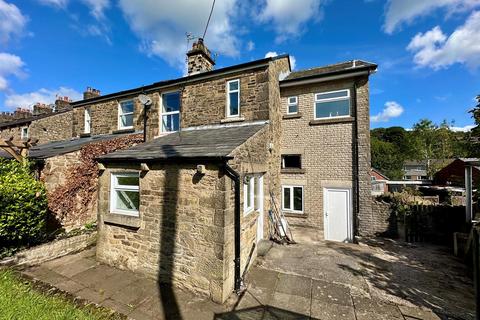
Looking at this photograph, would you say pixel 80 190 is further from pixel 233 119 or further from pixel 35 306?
pixel 233 119

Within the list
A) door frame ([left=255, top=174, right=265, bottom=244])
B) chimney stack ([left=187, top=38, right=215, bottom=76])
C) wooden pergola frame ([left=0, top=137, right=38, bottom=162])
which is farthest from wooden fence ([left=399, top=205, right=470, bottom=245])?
wooden pergola frame ([left=0, top=137, right=38, bottom=162])

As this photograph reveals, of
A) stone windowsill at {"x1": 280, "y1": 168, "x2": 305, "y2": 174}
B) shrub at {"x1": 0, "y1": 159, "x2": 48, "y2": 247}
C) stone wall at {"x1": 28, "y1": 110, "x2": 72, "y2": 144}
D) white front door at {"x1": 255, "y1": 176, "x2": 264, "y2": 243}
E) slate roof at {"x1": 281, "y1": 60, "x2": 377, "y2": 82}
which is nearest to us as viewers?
shrub at {"x1": 0, "y1": 159, "x2": 48, "y2": 247}

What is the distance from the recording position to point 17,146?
7.43 meters

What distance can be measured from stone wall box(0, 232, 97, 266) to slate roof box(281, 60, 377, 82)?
993cm

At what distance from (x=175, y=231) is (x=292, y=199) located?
20.5 ft

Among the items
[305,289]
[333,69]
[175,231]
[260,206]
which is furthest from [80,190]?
[333,69]

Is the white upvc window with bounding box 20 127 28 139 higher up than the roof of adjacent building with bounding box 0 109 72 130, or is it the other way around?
the roof of adjacent building with bounding box 0 109 72 130

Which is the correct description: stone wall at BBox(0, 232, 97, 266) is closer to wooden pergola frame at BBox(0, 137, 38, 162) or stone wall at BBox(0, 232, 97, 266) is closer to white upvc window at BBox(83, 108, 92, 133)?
wooden pergola frame at BBox(0, 137, 38, 162)

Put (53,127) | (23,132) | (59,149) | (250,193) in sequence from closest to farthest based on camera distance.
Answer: (250,193)
(59,149)
(53,127)
(23,132)

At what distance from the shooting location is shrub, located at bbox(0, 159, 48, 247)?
5672mm

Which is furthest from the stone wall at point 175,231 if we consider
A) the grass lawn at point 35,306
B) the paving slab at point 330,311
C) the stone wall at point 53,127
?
the stone wall at point 53,127

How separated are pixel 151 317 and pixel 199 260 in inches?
50.5

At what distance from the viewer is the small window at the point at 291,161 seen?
9945 mm

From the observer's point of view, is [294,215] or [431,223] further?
[294,215]
